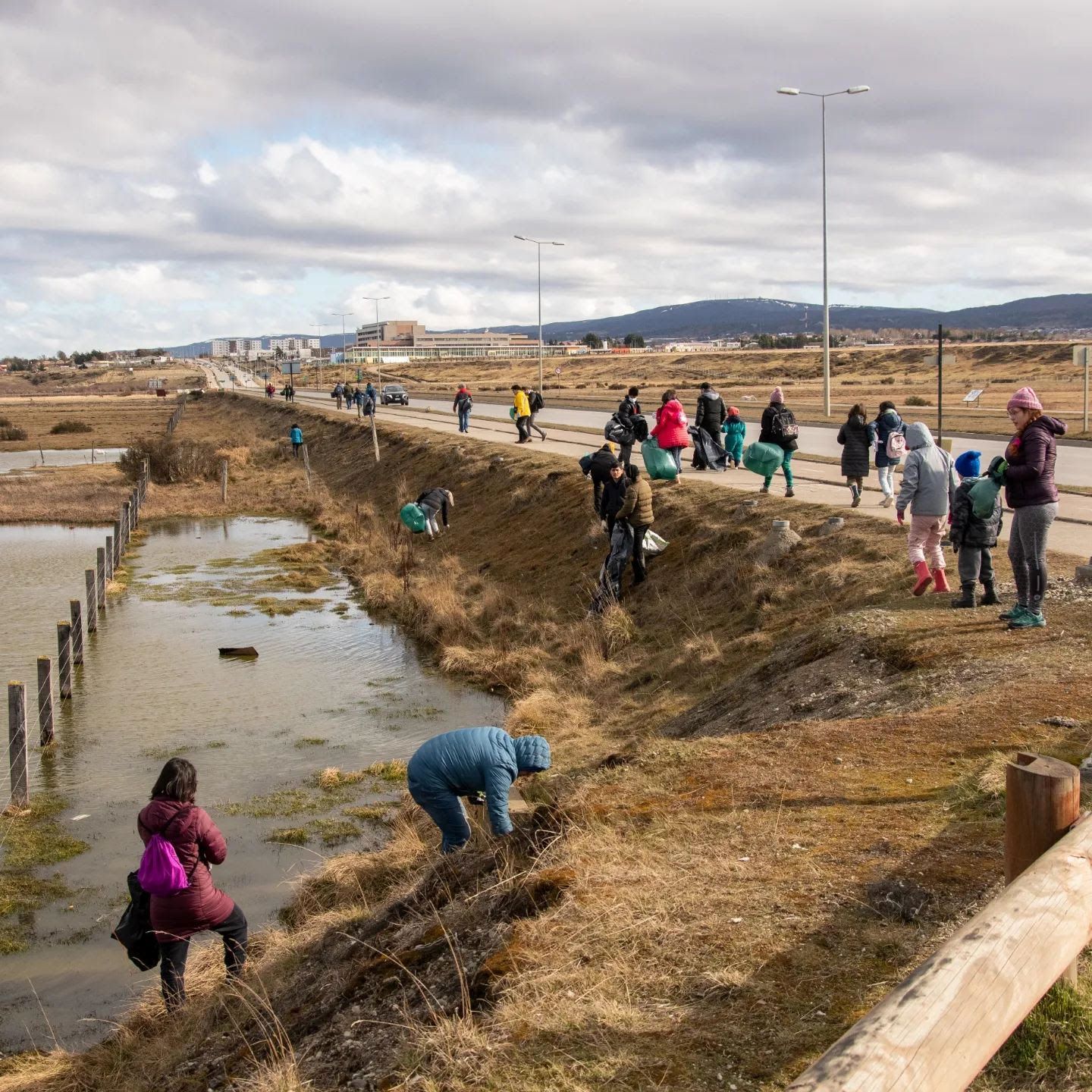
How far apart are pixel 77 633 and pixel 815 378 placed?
251ft

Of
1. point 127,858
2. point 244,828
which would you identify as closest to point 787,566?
point 244,828

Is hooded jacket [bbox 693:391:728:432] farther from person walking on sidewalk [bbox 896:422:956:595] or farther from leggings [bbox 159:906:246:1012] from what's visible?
leggings [bbox 159:906:246:1012]

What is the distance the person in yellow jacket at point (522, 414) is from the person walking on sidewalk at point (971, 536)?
20882 millimetres

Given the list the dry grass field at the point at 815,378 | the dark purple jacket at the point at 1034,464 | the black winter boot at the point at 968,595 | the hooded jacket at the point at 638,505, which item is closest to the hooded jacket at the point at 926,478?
the black winter boot at the point at 968,595

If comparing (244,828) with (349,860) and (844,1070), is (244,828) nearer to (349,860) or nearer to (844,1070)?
(349,860)

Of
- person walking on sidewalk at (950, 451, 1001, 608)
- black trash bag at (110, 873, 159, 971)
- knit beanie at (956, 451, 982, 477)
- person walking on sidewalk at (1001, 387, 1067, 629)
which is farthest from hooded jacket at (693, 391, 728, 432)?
black trash bag at (110, 873, 159, 971)

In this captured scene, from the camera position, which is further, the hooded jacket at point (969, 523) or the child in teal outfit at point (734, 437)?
the child in teal outfit at point (734, 437)

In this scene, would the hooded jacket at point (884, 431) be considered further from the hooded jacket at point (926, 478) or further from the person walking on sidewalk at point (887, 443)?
the hooded jacket at point (926, 478)

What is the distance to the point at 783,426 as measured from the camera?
17.8 m

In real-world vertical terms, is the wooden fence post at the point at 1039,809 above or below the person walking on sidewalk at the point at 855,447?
below

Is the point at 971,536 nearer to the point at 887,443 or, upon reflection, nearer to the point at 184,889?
the point at 887,443

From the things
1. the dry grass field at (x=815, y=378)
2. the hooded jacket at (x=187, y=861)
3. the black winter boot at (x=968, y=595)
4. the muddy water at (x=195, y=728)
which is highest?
the dry grass field at (x=815, y=378)

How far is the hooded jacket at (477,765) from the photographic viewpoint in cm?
729

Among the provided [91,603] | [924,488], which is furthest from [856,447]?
[91,603]
